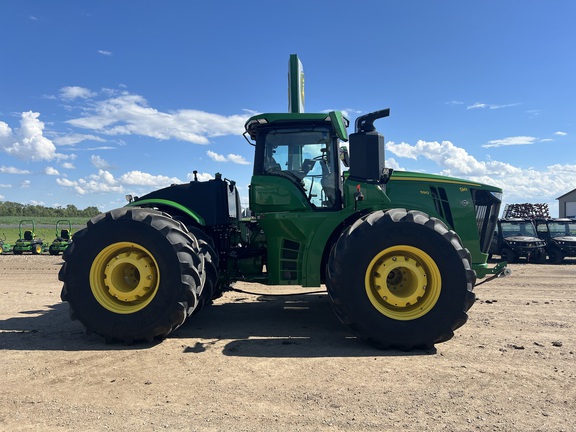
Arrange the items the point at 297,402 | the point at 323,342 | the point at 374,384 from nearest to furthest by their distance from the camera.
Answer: the point at 297,402 → the point at 374,384 → the point at 323,342

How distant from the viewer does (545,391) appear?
3.59m

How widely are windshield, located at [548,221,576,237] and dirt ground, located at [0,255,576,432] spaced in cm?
1367

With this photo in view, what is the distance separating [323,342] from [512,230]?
1572 centimetres

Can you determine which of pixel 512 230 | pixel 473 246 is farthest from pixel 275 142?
pixel 512 230

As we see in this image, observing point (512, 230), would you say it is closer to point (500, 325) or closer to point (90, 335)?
point (500, 325)

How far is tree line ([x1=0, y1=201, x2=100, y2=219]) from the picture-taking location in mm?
69919

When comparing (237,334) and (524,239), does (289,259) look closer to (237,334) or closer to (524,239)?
(237,334)

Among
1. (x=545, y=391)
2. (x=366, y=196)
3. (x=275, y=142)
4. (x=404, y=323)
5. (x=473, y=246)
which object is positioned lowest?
(x=545, y=391)

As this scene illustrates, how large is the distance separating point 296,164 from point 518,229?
15.4m

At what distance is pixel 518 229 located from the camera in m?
17.8

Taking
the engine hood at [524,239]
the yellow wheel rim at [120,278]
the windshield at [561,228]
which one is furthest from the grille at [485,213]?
the windshield at [561,228]

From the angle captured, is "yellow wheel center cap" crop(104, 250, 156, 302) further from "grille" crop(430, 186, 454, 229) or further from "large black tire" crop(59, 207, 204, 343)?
"grille" crop(430, 186, 454, 229)

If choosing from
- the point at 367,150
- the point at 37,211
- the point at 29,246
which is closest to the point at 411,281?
the point at 367,150

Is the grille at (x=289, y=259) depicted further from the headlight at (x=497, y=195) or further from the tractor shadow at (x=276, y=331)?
the headlight at (x=497, y=195)
